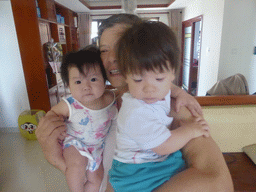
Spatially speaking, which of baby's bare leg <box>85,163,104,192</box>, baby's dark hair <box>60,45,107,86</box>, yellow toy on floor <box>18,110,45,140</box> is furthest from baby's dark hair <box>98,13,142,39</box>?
yellow toy on floor <box>18,110,45,140</box>

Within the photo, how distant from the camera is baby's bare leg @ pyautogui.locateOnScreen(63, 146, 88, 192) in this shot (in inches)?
37.0

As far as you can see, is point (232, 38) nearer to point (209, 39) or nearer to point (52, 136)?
point (209, 39)

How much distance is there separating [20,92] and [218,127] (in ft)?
10.4

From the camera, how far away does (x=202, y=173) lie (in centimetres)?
56

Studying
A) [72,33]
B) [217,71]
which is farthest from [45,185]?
[72,33]

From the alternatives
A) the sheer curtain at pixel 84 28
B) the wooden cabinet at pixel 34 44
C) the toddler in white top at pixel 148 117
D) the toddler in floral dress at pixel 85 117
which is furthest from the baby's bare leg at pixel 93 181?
the sheer curtain at pixel 84 28

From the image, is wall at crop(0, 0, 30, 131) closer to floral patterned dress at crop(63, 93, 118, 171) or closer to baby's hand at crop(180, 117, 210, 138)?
floral patterned dress at crop(63, 93, 118, 171)

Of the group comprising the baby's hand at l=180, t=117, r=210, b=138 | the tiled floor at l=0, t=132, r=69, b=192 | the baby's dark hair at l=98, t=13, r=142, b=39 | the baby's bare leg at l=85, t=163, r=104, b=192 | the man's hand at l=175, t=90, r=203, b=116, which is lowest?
the tiled floor at l=0, t=132, r=69, b=192

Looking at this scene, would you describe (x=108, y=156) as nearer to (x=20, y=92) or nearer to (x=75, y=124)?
(x=75, y=124)

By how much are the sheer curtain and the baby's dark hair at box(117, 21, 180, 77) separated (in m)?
6.20

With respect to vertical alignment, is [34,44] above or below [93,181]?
above

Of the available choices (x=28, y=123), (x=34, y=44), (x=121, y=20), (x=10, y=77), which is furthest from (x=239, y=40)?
(x=10, y=77)

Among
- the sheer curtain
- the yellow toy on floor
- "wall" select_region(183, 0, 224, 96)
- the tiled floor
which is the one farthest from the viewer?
the sheer curtain

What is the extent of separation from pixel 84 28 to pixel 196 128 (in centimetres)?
662
